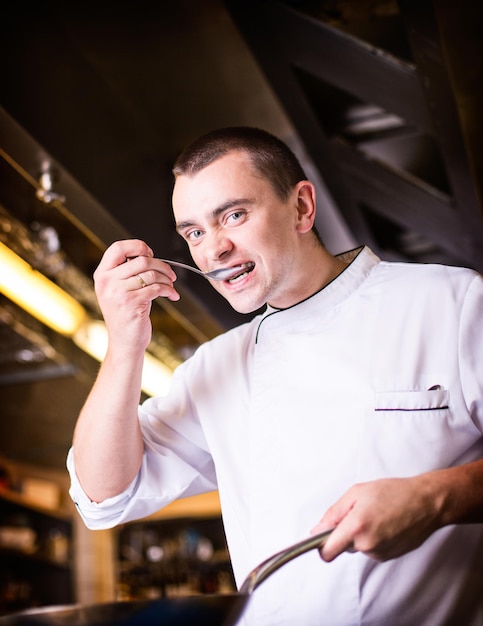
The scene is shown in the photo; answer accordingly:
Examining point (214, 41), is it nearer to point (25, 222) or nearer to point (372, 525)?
point (25, 222)

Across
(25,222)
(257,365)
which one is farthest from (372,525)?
(25,222)

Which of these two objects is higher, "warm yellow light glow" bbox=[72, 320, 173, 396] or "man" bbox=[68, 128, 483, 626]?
"warm yellow light glow" bbox=[72, 320, 173, 396]

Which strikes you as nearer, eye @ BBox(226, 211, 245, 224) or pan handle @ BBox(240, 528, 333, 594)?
pan handle @ BBox(240, 528, 333, 594)

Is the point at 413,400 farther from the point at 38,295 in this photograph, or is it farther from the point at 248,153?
the point at 38,295

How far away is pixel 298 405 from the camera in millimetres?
1134

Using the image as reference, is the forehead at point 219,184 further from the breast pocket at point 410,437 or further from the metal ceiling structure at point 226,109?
the metal ceiling structure at point 226,109

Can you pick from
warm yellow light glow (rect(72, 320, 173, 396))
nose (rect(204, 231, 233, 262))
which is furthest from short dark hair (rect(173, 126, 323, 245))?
warm yellow light glow (rect(72, 320, 173, 396))

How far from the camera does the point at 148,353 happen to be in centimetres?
343

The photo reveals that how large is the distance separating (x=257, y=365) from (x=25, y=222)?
5.05 feet

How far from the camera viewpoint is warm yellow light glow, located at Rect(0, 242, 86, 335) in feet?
8.11

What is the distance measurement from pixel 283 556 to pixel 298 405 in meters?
0.33

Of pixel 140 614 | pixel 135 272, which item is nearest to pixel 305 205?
pixel 135 272

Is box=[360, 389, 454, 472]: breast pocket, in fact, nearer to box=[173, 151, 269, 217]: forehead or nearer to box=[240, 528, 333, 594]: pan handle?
box=[240, 528, 333, 594]: pan handle

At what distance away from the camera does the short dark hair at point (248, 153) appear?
3.78 feet
